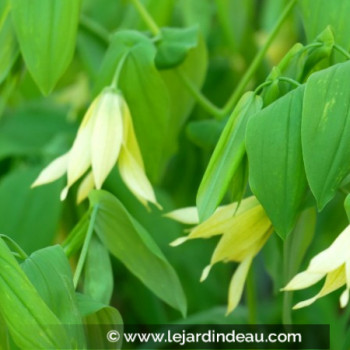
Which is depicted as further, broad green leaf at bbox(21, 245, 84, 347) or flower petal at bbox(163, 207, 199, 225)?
flower petal at bbox(163, 207, 199, 225)

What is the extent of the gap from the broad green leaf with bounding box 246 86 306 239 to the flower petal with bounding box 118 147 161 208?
0.15m

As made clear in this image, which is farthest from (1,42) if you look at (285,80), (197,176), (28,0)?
(197,176)

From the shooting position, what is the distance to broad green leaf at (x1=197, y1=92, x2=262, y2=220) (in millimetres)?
596

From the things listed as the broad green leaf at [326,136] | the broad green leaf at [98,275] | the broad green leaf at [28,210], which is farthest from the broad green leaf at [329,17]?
the broad green leaf at [28,210]

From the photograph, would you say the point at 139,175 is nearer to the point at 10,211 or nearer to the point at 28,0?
the point at 28,0

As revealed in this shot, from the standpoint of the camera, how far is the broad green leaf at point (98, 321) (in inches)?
24.9

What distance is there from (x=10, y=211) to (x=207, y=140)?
224 millimetres

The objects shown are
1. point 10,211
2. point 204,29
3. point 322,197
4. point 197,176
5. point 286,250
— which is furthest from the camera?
point 197,176

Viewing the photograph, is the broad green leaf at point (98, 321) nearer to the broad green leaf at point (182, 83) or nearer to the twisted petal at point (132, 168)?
the twisted petal at point (132, 168)

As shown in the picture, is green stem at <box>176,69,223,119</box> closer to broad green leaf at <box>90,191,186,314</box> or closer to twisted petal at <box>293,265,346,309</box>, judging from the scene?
broad green leaf at <box>90,191,186,314</box>

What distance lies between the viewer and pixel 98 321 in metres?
0.66

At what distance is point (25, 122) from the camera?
50.3 inches

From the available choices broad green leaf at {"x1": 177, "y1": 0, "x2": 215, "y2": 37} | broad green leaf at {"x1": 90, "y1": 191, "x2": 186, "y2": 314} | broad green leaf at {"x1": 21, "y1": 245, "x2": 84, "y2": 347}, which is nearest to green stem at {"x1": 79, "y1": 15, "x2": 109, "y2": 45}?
broad green leaf at {"x1": 177, "y1": 0, "x2": 215, "y2": 37}

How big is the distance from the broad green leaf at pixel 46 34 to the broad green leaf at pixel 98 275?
0.13 metres
